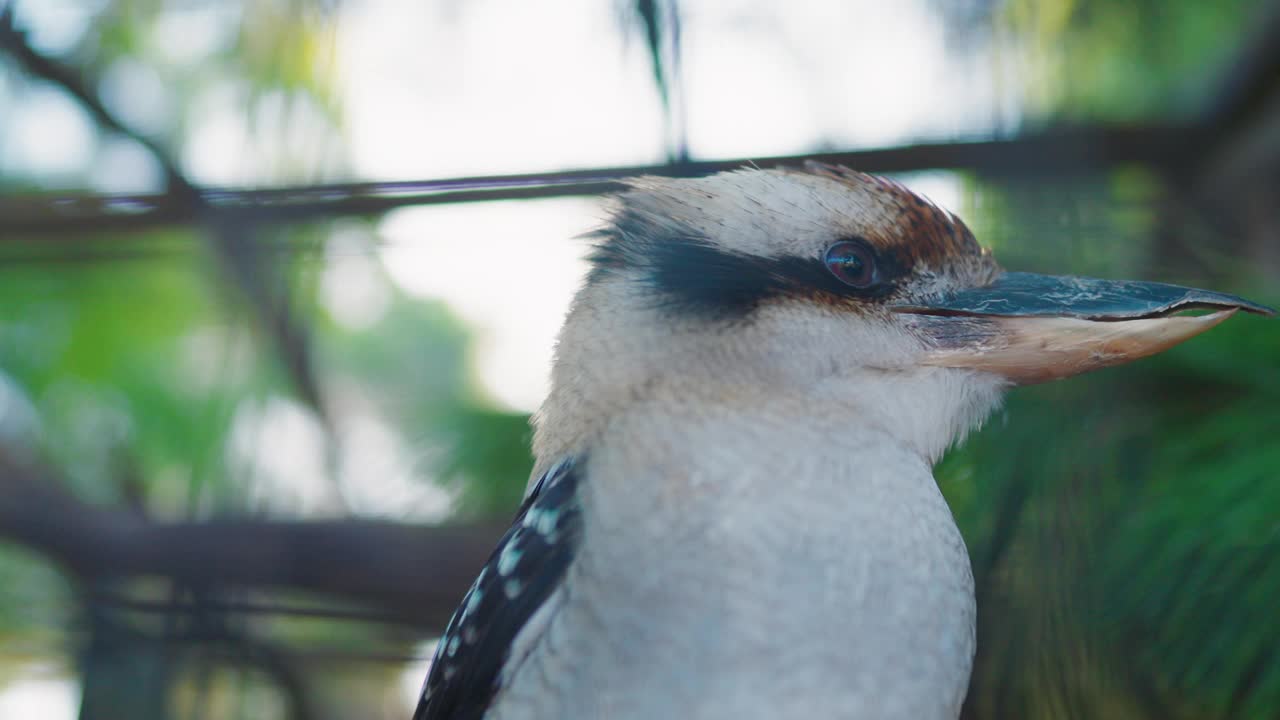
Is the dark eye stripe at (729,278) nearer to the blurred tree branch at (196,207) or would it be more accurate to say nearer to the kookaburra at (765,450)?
the kookaburra at (765,450)

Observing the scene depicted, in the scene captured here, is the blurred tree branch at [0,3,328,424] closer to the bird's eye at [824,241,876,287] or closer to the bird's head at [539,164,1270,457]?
the bird's head at [539,164,1270,457]

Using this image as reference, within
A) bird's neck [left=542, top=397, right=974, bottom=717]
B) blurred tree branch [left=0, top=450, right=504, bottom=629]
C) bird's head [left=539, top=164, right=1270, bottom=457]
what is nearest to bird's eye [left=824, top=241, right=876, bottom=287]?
bird's head [left=539, top=164, right=1270, bottom=457]

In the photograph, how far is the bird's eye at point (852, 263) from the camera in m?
0.58

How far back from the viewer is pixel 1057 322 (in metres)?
0.55

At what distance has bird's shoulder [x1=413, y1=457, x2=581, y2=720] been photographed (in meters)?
0.51

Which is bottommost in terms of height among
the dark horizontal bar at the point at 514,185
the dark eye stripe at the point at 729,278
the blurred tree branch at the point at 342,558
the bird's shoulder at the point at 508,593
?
the blurred tree branch at the point at 342,558

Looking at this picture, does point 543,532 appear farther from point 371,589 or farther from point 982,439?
point 371,589

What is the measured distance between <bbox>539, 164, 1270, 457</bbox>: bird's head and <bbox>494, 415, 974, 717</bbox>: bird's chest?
6cm

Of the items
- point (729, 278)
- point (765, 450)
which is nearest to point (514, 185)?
point (729, 278)

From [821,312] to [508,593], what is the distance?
266 mm

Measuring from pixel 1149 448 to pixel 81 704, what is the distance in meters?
1.20

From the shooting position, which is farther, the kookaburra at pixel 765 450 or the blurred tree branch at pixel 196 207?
the blurred tree branch at pixel 196 207

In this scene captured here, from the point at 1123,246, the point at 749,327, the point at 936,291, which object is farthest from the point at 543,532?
the point at 1123,246

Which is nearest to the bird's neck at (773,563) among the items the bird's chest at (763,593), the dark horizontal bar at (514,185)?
the bird's chest at (763,593)
